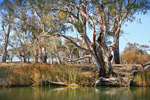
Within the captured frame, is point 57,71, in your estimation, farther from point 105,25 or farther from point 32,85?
point 105,25

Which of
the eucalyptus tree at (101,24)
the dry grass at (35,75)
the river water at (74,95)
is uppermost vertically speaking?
the eucalyptus tree at (101,24)

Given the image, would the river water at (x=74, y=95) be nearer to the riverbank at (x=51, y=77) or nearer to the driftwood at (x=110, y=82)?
the riverbank at (x=51, y=77)

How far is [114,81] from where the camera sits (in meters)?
9.62

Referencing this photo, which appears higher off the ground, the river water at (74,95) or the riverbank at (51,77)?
the riverbank at (51,77)

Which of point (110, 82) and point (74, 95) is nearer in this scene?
point (74, 95)

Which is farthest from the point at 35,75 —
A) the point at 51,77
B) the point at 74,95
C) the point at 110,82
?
the point at 110,82

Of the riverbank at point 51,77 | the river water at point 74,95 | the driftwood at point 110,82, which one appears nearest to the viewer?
the river water at point 74,95

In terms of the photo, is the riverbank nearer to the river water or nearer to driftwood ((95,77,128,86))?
driftwood ((95,77,128,86))

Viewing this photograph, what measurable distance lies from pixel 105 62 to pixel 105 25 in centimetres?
210

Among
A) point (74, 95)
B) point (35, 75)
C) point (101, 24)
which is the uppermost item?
point (101, 24)

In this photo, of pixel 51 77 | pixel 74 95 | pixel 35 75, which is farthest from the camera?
pixel 51 77

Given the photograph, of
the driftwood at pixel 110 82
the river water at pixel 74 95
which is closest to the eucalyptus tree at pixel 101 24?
the driftwood at pixel 110 82

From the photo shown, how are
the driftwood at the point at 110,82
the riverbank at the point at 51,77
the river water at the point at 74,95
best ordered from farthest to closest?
the driftwood at the point at 110,82
the riverbank at the point at 51,77
the river water at the point at 74,95

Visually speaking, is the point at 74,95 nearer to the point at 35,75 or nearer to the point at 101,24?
the point at 35,75
